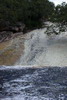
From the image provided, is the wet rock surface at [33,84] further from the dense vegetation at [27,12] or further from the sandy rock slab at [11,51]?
the dense vegetation at [27,12]

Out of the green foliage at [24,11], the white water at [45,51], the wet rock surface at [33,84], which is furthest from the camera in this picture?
the green foliage at [24,11]

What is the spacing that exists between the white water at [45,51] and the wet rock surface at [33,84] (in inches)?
121

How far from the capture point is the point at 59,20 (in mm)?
35156

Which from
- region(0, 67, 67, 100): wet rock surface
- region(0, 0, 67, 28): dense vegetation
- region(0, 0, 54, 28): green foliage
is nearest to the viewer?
region(0, 67, 67, 100): wet rock surface

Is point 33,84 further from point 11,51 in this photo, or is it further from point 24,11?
point 24,11

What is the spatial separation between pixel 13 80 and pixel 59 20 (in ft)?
55.9

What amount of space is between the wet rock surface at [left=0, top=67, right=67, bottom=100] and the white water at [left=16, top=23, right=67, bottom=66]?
3.07 metres

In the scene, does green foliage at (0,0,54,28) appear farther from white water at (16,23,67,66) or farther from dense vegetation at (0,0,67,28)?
white water at (16,23,67,66)

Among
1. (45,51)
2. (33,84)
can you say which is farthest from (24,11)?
(33,84)

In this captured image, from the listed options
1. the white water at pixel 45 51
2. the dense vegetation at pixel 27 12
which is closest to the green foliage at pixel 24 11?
the dense vegetation at pixel 27 12

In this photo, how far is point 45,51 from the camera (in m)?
31.0

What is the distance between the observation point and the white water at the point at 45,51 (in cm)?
2664

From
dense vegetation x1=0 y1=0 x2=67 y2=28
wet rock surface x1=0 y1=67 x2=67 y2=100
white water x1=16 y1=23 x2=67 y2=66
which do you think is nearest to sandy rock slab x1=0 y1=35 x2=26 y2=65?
white water x1=16 y1=23 x2=67 y2=66

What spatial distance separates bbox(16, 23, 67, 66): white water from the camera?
87.4 feet
